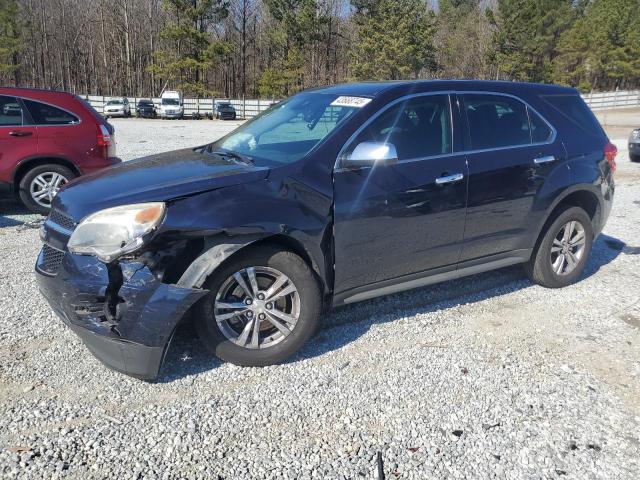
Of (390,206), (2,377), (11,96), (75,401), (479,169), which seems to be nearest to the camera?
(75,401)

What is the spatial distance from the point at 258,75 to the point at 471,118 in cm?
5998

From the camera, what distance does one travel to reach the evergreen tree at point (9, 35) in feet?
160

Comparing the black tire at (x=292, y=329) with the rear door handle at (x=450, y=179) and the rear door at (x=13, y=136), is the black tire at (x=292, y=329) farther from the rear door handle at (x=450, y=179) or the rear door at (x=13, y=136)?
the rear door at (x=13, y=136)

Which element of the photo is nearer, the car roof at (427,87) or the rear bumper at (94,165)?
the car roof at (427,87)

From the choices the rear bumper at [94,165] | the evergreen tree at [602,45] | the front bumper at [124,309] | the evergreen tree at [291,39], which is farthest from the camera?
the evergreen tree at [602,45]

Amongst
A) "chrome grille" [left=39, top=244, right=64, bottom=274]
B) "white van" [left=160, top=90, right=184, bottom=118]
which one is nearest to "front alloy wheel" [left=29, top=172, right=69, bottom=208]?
"chrome grille" [left=39, top=244, right=64, bottom=274]

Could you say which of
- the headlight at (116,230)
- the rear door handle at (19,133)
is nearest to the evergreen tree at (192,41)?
the rear door handle at (19,133)

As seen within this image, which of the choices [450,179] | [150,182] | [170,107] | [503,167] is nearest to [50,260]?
[150,182]

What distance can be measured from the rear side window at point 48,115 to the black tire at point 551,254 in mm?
6225

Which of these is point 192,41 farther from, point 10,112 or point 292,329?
point 292,329

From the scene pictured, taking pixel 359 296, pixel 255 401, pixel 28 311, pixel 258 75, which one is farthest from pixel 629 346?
pixel 258 75

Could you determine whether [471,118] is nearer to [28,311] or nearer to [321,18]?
[28,311]

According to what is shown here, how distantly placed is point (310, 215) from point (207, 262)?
0.73m

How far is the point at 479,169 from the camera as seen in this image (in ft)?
13.3
